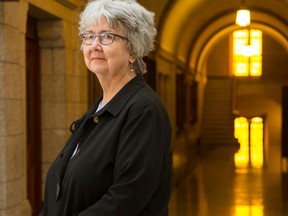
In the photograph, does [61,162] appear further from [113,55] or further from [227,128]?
[227,128]

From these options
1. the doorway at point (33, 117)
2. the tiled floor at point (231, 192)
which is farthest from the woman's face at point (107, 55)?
the tiled floor at point (231, 192)

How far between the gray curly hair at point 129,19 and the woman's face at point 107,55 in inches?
0.7

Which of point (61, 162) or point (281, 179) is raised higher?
point (61, 162)

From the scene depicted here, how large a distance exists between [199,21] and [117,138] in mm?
18428

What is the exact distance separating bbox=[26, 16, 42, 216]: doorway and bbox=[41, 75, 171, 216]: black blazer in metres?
4.86

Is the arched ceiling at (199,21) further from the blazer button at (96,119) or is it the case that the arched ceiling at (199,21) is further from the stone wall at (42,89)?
the blazer button at (96,119)

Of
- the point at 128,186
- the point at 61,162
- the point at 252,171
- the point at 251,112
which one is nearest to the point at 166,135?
the point at 128,186

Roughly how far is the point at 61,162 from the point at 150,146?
42cm

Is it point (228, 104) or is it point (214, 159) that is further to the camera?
point (228, 104)

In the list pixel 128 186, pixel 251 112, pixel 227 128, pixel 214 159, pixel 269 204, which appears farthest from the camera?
pixel 251 112

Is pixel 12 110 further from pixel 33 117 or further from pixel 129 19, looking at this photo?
pixel 129 19

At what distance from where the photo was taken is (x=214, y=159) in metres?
18.5

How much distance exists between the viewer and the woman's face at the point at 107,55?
214cm

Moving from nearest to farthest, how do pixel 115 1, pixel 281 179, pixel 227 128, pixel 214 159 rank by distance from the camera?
pixel 115 1, pixel 281 179, pixel 214 159, pixel 227 128
